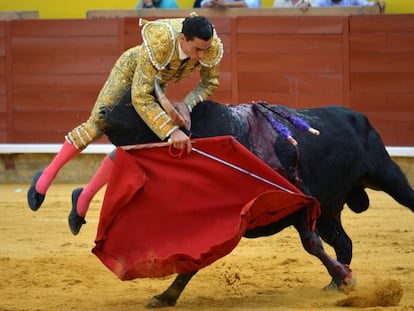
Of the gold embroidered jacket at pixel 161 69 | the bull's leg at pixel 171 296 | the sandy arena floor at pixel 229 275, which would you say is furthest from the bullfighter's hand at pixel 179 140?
the sandy arena floor at pixel 229 275

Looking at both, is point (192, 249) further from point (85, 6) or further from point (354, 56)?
point (85, 6)

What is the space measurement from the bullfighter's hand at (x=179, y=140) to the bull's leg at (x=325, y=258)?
0.60 m

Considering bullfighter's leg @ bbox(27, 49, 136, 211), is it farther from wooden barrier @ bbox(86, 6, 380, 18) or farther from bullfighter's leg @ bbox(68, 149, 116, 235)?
wooden barrier @ bbox(86, 6, 380, 18)

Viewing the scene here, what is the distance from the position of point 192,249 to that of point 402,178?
1.15m

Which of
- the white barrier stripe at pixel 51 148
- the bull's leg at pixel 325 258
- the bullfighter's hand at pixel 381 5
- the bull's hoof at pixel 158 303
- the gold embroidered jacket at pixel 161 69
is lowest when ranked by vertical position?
the white barrier stripe at pixel 51 148

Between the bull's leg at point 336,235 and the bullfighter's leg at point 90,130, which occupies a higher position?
the bullfighter's leg at point 90,130

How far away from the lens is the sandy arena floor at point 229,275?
4.11 m

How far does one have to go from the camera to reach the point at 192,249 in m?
3.87

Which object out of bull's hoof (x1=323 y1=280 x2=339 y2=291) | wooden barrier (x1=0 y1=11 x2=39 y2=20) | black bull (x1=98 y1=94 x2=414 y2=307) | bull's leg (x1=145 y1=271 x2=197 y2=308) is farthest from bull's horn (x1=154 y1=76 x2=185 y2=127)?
wooden barrier (x1=0 y1=11 x2=39 y2=20)

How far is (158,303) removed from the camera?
162 inches

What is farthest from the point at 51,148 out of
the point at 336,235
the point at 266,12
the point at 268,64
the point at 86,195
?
the point at 86,195

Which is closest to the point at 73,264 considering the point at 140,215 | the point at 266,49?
the point at 140,215

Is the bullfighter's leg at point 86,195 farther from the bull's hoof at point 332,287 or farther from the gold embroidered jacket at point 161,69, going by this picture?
the bull's hoof at point 332,287

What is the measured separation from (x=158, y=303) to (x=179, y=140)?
0.71 metres
